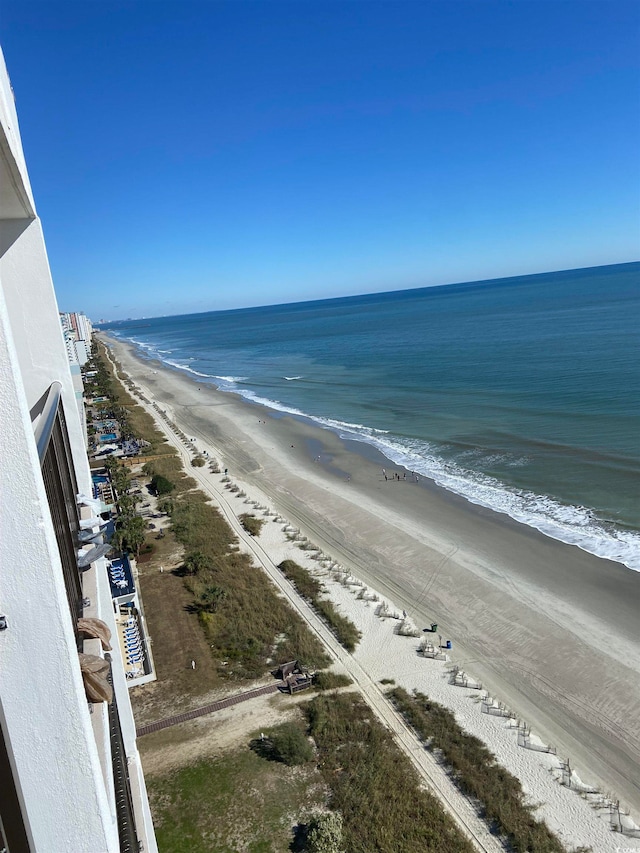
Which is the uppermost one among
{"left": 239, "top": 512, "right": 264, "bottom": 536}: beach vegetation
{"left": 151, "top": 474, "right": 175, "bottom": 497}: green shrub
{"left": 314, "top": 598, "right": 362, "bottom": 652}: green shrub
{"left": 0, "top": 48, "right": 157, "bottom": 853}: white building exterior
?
{"left": 0, "top": 48, "right": 157, "bottom": 853}: white building exterior

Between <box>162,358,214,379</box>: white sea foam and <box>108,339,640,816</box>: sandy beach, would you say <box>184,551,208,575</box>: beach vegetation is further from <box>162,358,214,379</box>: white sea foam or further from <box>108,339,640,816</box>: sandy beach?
<box>162,358,214,379</box>: white sea foam

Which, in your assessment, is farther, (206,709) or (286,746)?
(206,709)

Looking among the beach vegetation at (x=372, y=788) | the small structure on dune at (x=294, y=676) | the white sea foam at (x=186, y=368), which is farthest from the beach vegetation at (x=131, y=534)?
the white sea foam at (x=186, y=368)

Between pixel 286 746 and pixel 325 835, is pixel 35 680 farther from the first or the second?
pixel 286 746

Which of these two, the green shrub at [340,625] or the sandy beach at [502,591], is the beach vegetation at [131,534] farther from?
the green shrub at [340,625]

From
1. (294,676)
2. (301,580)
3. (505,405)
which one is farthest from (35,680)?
(505,405)

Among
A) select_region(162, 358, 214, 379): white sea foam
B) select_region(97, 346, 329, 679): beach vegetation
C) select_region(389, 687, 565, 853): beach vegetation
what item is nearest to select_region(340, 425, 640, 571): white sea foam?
select_region(389, 687, 565, 853): beach vegetation

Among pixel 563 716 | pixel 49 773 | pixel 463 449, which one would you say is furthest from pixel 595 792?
pixel 463 449
